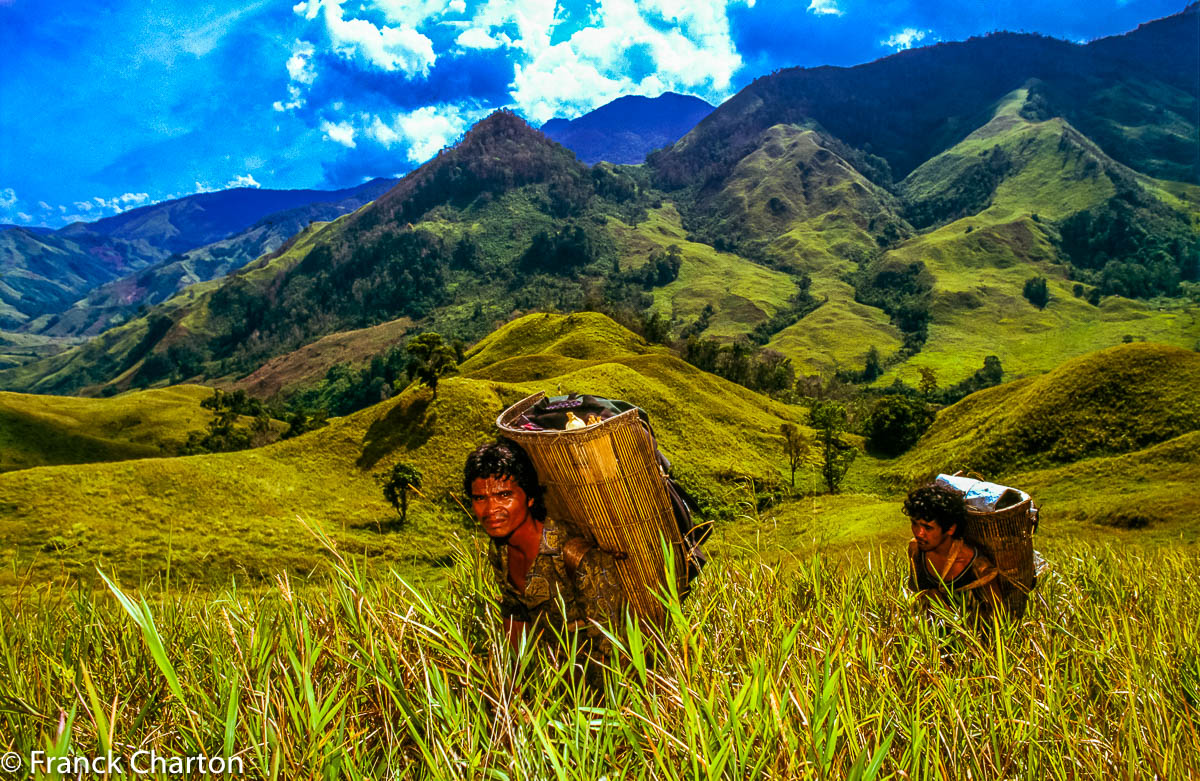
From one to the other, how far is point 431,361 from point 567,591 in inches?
1982

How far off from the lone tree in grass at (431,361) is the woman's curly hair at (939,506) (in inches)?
1917

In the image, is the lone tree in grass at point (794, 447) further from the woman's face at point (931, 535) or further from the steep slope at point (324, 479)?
the woman's face at point (931, 535)

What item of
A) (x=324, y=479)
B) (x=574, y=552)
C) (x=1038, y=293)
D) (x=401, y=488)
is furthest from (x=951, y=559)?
(x=1038, y=293)

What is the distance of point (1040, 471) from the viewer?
40938 millimetres

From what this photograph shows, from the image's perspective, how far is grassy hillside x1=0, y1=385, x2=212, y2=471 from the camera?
72.1 m

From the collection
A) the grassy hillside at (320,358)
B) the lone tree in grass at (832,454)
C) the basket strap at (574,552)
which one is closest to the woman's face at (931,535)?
the basket strap at (574,552)

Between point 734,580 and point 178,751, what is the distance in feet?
9.40

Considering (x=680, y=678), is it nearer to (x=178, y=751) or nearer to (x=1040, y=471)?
(x=178, y=751)

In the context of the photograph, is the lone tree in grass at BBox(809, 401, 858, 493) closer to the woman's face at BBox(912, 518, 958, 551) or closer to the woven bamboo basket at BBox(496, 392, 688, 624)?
the woman's face at BBox(912, 518, 958, 551)

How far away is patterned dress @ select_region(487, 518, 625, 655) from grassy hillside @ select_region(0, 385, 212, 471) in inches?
3531

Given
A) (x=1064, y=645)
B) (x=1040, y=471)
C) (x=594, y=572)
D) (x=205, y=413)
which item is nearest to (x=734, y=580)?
(x=594, y=572)

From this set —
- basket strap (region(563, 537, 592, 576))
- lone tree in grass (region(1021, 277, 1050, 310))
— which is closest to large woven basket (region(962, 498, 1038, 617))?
basket strap (region(563, 537, 592, 576))

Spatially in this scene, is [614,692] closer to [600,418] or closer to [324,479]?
[600,418]

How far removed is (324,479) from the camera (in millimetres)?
46656
